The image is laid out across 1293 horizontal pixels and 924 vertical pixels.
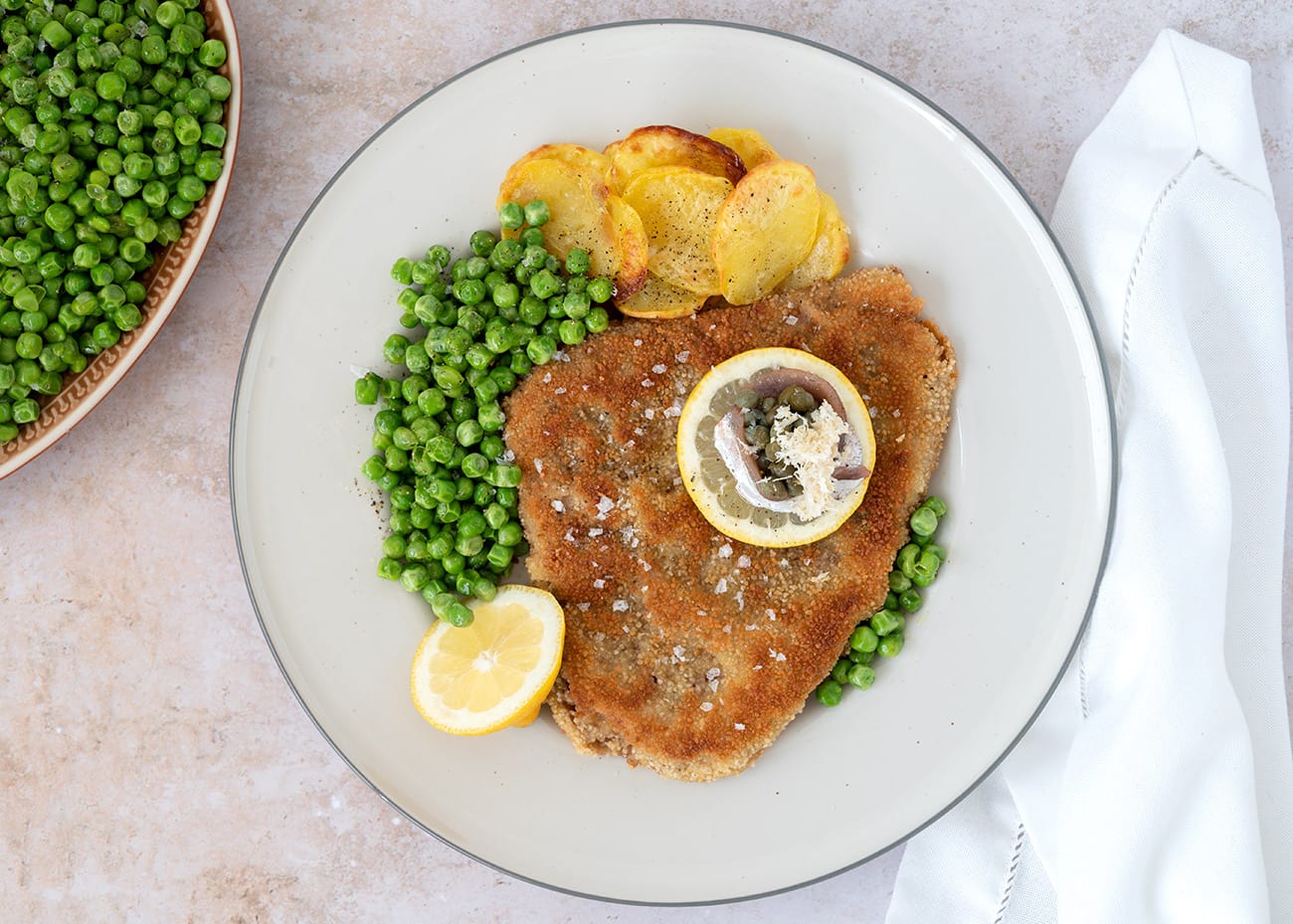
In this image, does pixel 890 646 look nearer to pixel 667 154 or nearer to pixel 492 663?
pixel 492 663

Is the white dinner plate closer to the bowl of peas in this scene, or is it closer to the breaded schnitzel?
the breaded schnitzel

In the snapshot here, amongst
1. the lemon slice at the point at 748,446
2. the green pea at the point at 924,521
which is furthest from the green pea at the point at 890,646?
the lemon slice at the point at 748,446

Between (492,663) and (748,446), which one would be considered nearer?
(748,446)

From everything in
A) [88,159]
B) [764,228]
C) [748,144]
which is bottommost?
[88,159]

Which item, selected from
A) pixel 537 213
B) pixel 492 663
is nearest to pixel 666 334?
pixel 537 213

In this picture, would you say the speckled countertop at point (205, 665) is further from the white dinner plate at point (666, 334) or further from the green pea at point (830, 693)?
the green pea at point (830, 693)

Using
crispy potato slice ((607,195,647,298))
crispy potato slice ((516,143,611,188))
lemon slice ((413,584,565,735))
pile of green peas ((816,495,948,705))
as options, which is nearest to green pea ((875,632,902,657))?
pile of green peas ((816,495,948,705))
